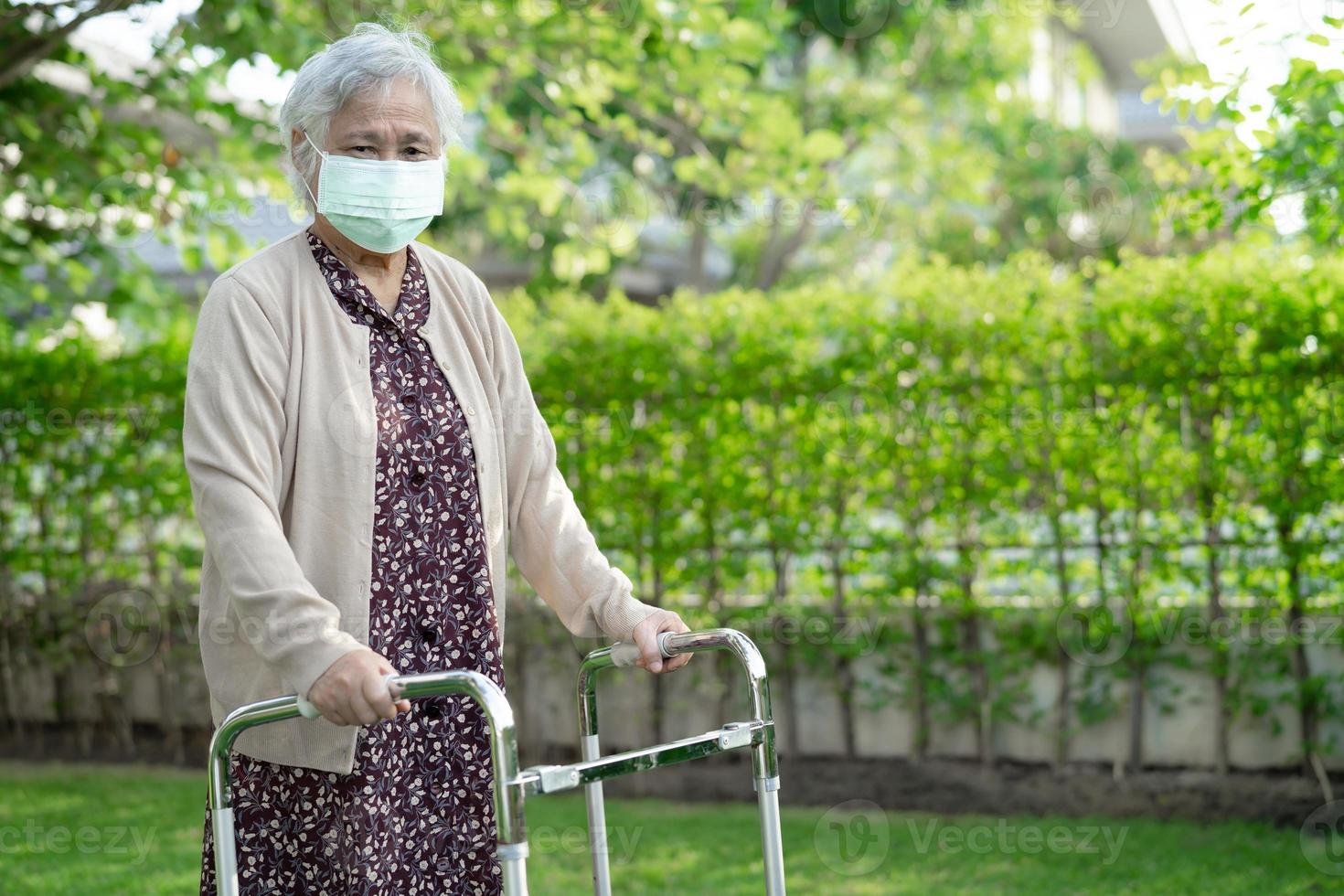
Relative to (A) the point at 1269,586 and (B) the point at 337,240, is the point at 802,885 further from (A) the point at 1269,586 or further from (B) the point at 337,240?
(B) the point at 337,240

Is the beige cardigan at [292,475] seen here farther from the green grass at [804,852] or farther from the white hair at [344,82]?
the green grass at [804,852]

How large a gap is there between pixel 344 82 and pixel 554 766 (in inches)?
44.3

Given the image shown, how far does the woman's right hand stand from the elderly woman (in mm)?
107

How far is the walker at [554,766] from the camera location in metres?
1.79

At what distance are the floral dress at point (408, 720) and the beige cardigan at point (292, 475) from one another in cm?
4

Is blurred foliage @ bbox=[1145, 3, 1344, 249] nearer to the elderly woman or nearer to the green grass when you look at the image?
the green grass

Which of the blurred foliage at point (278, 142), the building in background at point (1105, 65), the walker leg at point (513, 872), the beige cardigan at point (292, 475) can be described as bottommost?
the walker leg at point (513, 872)

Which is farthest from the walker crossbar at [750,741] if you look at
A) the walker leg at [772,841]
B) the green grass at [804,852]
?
the green grass at [804,852]

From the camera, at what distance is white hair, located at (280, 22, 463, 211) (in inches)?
86.9

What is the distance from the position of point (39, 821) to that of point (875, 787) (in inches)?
136

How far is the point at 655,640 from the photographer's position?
7.62 ft

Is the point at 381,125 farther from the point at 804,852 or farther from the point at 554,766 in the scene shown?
the point at 804,852

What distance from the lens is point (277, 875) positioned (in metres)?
2.19

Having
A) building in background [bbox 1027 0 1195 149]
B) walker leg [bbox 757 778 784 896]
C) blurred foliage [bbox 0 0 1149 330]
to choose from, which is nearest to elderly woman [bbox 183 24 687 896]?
walker leg [bbox 757 778 784 896]
